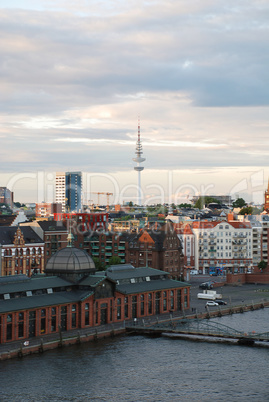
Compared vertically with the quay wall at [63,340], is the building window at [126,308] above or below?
above

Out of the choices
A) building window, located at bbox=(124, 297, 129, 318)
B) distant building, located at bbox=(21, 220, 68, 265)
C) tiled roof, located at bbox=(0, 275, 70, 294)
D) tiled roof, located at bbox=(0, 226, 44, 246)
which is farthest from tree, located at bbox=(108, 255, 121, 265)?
tiled roof, located at bbox=(0, 275, 70, 294)

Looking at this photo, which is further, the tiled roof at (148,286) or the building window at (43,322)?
the tiled roof at (148,286)

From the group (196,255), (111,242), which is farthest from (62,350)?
(196,255)

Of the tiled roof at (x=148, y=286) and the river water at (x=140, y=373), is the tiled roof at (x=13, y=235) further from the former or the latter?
the river water at (x=140, y=373)

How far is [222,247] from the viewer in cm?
19000

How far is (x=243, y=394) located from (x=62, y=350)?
25.1 meters

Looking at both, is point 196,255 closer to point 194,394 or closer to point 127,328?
point 127,328

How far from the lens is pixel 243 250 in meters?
191

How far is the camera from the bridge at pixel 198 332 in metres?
90.0

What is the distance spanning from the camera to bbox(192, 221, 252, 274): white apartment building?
189 meters

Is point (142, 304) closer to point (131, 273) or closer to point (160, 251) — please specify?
point (131, 273)

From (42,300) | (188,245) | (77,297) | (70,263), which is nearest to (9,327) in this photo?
(42,300)

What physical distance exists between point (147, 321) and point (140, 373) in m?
25.9

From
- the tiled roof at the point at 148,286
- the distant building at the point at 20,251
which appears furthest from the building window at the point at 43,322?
the distant building at the point at 20,251
